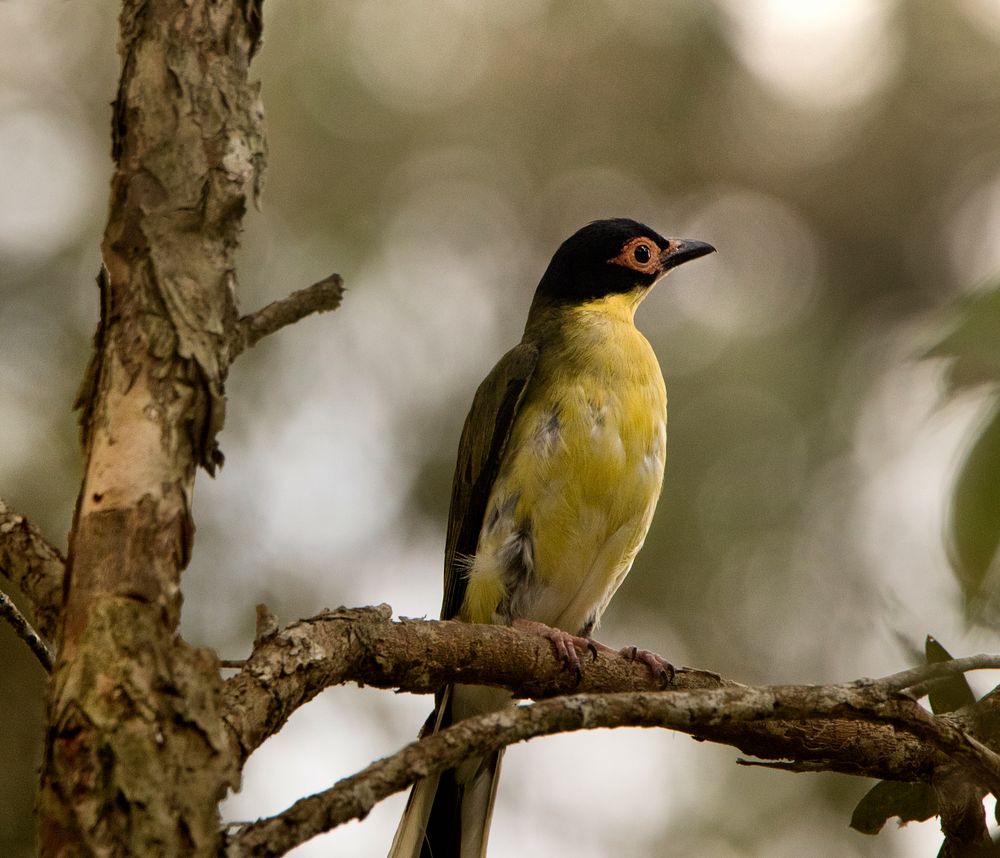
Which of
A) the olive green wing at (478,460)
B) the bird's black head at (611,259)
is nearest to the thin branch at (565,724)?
the olive green wing at (478,460)

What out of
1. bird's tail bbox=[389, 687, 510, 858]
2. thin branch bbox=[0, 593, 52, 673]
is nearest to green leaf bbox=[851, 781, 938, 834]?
bird's tail bbox=[389, 687, 510, 858]

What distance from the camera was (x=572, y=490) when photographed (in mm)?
5125

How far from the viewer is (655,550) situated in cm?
844

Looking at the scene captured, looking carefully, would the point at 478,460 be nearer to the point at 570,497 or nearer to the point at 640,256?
the point at 570,497

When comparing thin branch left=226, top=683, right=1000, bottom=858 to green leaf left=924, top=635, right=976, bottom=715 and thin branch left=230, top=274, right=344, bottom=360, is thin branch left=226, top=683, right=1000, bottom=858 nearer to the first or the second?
green leaf left=924, top=635, right=976, bottom=715

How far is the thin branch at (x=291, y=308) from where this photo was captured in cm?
271

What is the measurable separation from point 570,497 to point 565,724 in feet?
8.18

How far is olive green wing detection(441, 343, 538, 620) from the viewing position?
214 inches

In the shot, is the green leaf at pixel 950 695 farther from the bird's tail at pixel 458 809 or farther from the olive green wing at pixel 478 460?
the olive green wing at pixel 478 460

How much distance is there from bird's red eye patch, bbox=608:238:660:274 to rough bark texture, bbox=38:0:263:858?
3799 millimetres

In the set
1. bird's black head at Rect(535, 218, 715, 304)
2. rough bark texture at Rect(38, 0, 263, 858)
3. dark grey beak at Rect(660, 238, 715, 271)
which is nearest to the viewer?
rough bark texture at Rect(38, 0, 263, 858)

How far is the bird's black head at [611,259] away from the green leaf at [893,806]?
3.23 m

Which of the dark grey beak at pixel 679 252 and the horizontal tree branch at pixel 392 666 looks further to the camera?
the dark grey beak at pixel 679 252

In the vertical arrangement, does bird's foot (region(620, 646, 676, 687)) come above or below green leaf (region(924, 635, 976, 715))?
above
